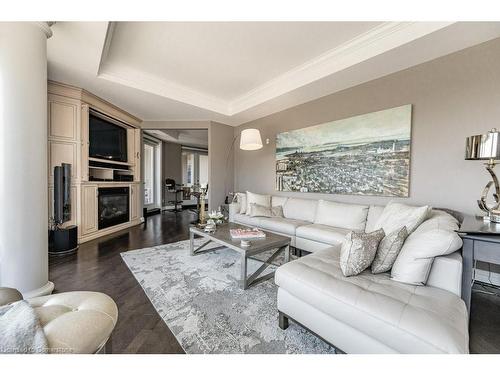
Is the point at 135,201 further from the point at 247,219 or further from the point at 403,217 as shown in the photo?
the point at 403,217

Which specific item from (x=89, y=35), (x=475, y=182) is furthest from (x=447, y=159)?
(x=89, y=35)

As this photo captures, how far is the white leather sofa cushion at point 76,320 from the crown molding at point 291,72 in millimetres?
2483

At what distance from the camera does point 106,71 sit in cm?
310

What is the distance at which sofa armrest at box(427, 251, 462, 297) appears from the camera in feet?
4.29

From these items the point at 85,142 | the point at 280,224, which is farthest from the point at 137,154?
the point at 280,224

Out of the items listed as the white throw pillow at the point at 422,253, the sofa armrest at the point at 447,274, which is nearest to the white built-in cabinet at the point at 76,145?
the white throw pillow at the point at 422,253

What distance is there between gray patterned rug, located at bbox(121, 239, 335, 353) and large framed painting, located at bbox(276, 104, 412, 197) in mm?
1842

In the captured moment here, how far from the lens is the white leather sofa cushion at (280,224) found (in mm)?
3186

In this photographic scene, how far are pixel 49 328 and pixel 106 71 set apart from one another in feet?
11.0

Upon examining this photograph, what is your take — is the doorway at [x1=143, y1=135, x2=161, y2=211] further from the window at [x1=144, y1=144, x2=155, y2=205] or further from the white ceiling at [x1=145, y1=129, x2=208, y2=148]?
the white ceiling at [x1=145, y1=129, x2=208, y2=148]

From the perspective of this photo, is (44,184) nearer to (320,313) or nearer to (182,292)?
(182,292)

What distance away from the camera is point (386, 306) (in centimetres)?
113

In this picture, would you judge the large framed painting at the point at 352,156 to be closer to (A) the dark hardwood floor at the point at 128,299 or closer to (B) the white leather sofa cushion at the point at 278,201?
(B) the white leather sofa cushion at the point at 278,201

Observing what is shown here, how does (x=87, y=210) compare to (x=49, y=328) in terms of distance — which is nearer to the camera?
(x=49, y=328)
